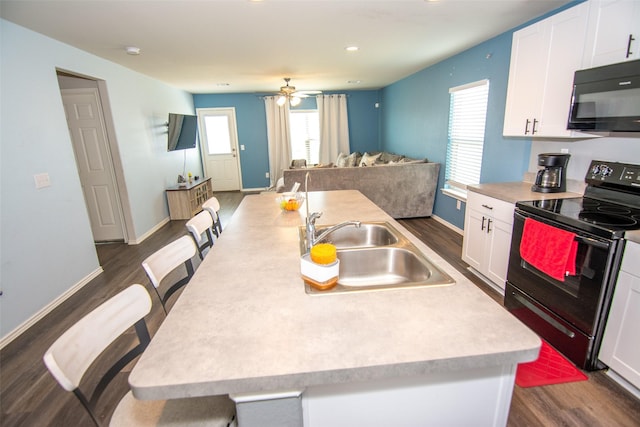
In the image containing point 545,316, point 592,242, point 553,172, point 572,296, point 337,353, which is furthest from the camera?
point 553,172

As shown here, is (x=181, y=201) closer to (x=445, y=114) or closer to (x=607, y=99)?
(x=445, y=114)

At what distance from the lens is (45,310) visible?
2621 millimetres

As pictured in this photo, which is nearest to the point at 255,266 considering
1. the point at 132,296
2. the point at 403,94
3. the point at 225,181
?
the point at 132,296

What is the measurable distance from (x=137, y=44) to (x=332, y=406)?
3.77m

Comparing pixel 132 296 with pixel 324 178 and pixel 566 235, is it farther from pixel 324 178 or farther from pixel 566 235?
pixel 324 178

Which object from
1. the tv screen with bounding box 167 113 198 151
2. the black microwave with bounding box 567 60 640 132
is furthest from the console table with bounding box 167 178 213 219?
the black microwave with bounding box 567 60 640 132

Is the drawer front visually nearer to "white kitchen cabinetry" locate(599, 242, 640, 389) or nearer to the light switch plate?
"white kitchen cabinetry" locate(599, 242, 640, 389)

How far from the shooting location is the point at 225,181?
7.71 m

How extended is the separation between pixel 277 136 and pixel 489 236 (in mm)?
5744

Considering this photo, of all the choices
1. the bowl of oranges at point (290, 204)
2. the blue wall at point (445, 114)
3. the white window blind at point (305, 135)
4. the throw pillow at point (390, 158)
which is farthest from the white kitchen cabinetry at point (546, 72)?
the white window blind at point (305, 135)

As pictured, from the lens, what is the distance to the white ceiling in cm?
230

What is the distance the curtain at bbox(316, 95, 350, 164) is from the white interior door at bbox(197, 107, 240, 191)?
2.11 m

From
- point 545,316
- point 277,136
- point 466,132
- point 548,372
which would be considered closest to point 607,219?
point 545,316

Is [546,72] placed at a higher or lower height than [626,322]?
higher
